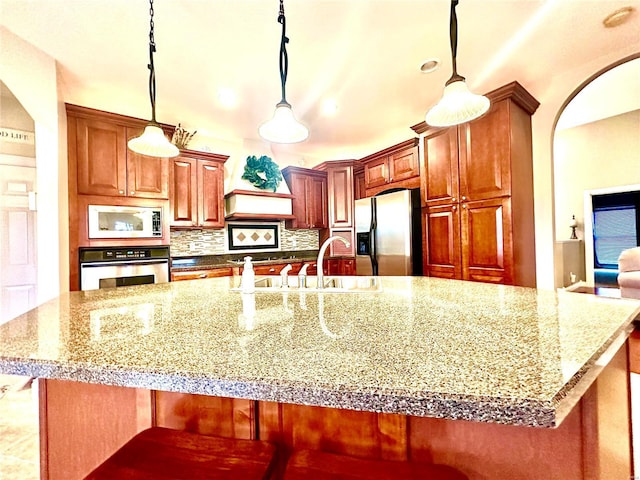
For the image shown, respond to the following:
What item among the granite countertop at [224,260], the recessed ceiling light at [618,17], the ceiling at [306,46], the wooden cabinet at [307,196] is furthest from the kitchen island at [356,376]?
the wooden cabinet at [307,196]

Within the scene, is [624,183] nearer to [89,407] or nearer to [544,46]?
[544,46]

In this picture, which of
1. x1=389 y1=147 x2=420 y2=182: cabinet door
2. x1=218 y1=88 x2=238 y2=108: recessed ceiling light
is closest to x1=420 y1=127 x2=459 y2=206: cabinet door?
x1=389 y1=147 x2=420 y2=182: cabinet door

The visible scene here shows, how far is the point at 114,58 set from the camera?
7.19ft

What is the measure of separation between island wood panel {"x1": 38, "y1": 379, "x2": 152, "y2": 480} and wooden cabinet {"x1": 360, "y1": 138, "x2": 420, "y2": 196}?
127 inches

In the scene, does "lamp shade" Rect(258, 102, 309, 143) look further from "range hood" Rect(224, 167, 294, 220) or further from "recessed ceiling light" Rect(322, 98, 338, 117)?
"range hood" Rect(224, 167, 294, 220)

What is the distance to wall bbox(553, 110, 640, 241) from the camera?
5.16 metres

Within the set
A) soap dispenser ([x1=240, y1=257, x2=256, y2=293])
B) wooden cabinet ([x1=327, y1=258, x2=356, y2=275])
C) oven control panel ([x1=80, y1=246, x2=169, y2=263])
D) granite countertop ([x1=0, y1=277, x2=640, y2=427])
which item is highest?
oven control panel ([x1=80, y1=246, x2=169, y2=263])

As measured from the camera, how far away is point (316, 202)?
4.45m

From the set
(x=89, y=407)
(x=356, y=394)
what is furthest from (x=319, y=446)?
(x=89, y=407)

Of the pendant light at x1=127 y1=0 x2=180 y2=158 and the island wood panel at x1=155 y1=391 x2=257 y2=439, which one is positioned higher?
the pendant light at x1=127 y1=0 x2=180 y2=158

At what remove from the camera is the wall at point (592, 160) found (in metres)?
5.16

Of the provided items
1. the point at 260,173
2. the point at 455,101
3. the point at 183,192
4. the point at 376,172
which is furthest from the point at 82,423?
the point at 376,172

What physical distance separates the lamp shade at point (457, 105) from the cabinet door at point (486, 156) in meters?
1.17

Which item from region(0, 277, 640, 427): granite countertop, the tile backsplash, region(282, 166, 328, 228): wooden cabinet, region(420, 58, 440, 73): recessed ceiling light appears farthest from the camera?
region(282, 166, 328, 228): wooden cabinet
